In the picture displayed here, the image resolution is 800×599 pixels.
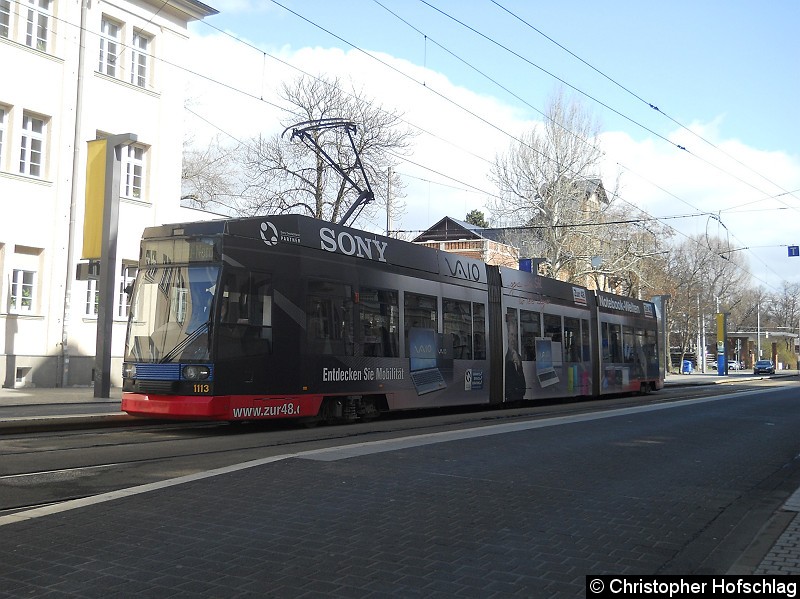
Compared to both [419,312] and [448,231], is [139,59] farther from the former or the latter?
[448,231]

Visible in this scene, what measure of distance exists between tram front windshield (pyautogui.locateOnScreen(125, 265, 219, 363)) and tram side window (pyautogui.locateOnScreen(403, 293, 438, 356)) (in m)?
5.14

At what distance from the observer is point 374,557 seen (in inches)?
211

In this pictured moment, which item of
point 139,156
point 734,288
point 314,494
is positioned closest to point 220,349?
point 314,494

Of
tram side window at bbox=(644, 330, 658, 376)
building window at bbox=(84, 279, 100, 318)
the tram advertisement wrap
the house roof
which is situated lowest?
the tram advertisement wrap

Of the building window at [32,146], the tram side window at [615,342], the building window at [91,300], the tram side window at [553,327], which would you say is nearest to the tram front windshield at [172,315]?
the tram side window at [553,327]

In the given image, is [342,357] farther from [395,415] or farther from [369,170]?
[369,170]

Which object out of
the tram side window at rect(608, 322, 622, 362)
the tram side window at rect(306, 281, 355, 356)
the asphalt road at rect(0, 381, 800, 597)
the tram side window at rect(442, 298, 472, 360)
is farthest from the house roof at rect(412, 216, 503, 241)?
the asphalt road at rect(0, 381, 800, 597)

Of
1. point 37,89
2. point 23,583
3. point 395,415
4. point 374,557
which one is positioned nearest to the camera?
point 23,583

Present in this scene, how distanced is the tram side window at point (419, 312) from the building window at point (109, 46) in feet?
51.0

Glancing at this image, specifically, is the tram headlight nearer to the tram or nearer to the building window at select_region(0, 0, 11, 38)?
the tram

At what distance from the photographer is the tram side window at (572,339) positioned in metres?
24.2

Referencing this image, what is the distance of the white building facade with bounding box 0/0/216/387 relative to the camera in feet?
76.0

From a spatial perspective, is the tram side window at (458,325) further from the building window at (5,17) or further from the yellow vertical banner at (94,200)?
the building window at (5,17)

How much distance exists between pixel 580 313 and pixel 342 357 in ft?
43.3
